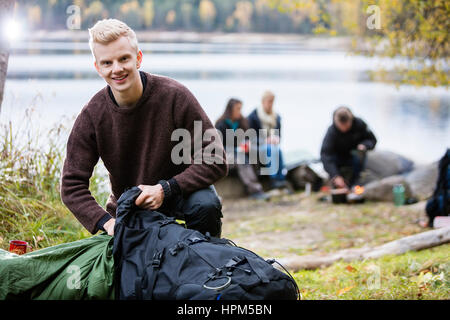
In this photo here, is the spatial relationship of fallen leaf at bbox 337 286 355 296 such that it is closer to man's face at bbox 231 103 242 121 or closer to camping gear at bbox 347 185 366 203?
camping gear at bbox 347 185 366 203

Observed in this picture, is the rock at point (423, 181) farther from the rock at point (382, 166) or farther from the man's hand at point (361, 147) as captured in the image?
the man's hand at point (361, 147)

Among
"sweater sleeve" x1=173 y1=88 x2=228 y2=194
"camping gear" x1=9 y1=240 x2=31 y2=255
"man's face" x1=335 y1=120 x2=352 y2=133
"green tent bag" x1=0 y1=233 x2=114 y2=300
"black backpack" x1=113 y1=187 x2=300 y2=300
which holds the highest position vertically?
"sweater sleeve" x1=173 y1=88 x2=228 y2=194

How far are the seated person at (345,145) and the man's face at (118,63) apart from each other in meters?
5.16

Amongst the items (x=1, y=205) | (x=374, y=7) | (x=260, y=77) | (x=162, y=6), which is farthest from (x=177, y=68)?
(x=1, y=205)

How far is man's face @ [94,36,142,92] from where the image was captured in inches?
113

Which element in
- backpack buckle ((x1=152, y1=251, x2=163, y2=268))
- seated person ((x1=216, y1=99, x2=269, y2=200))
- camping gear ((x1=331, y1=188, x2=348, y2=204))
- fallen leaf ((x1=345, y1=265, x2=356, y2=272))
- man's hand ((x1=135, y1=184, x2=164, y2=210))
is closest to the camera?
backpack buckle ((x1=152, y1=251, x2=163, y2=268))

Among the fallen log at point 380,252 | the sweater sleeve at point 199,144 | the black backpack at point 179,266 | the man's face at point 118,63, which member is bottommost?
the fallen log at point 380,252

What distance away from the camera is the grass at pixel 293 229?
3564mm

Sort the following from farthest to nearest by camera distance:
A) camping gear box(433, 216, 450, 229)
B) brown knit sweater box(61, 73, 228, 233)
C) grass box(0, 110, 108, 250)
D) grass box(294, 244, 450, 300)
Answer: camping gear box(433, 216, 450, 229), grass box(0, 110, 108, 250), grass box(294, 244, 450, 300), brown knit sweater box(61, 73, 228, 233)

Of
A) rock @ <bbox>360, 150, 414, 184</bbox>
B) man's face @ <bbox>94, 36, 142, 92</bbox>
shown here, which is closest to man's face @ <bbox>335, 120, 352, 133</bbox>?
rock @ <bbox>360, 150, 414, 184</bbox>

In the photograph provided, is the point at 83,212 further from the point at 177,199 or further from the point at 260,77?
the point at 260,77

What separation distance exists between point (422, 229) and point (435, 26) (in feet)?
8.34

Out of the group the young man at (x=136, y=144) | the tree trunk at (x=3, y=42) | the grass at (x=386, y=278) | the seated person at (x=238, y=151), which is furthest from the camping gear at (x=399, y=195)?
the tree trunk at (x=3, y=42)

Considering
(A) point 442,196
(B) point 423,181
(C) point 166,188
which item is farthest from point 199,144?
(B) point 423,181
